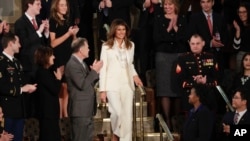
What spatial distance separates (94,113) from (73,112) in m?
0.31

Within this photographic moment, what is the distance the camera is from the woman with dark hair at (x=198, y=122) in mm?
10531

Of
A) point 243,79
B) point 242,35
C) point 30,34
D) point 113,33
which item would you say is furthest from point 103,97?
point 242,35

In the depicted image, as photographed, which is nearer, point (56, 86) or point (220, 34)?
point (56, 86)

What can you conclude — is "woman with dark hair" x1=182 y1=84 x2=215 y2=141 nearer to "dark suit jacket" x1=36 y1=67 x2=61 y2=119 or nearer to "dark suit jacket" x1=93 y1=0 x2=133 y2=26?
"dark suit jacket" x1=36 y1=67 x2=61 y2=119

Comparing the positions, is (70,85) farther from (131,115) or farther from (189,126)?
(189,126)

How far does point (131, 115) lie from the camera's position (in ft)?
35.8

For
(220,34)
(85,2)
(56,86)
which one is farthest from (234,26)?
(56,86)

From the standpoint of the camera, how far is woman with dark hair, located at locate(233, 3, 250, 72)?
40.2 ft

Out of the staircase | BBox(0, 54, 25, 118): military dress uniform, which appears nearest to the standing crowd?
BBox(0, 54, 25, 118): military dress uniform

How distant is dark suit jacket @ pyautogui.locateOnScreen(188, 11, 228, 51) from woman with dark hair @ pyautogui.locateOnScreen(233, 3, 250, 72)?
0.17 meters

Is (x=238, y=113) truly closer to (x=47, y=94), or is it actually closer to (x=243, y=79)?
(x=243, y=79)

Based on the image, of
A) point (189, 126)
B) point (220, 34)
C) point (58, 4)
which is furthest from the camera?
point (220, 34)

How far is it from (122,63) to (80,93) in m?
0.68

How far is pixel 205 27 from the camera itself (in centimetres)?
1220
